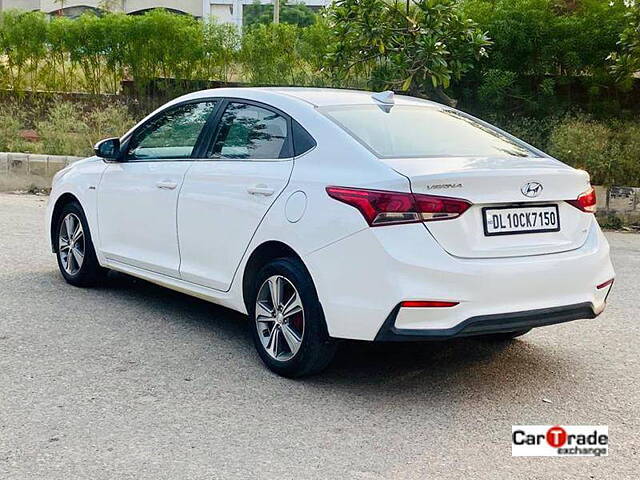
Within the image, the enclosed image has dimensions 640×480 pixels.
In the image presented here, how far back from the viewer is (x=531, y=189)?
4836 mm

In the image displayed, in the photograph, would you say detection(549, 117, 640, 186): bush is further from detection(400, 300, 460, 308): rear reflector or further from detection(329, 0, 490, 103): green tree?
detection(400, 300, 460, 308): rear reflector

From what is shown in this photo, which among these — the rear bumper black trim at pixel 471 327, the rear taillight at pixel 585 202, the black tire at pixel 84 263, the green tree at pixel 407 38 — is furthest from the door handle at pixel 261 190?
the green tree at pixel 407 38

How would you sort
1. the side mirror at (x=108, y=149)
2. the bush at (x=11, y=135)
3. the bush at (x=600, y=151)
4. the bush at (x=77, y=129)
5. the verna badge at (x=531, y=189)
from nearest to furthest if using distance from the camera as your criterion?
1. the verna badge at (x=531, y=189)
2. the side mirror at (x=108, y=149)
3. the bush at (x=600, y=151)
4. the bush at (x=77, y=129)
5. the bush at (x=11, y=135)

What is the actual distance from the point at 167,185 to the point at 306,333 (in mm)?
1738

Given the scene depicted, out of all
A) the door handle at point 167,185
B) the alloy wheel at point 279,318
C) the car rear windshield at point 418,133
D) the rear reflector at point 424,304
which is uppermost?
the car rear windshield at point 418,133

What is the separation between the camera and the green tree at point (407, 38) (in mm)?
12172

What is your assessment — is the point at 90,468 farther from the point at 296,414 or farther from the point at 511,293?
the point at 511,293

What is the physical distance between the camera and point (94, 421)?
4.43 metres

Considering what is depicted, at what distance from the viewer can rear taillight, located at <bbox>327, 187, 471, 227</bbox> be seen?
4559mm

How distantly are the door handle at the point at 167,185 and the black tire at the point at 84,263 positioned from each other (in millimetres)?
1169

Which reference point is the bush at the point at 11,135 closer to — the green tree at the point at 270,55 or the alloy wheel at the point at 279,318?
the green tree at the point at 270,55

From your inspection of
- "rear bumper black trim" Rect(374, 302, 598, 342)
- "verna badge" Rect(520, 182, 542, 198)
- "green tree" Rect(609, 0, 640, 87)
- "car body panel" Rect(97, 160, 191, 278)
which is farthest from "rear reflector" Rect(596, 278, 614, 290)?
"green tree" Rect(609, 0, 640, 87)

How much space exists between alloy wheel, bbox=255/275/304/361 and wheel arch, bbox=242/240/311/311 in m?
0.14

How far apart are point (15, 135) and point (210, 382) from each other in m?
11.6
